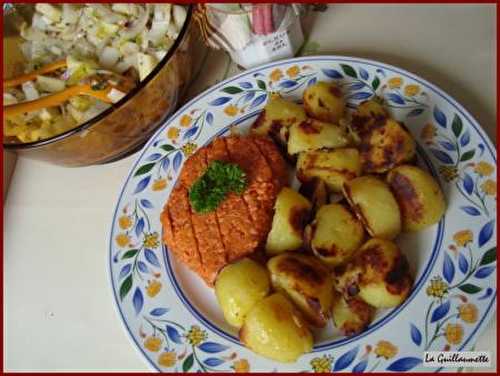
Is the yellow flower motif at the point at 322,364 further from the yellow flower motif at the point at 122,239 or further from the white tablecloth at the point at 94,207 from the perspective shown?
the yellow flower motif at the point at 122,239

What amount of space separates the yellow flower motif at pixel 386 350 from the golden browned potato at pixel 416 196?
28cm

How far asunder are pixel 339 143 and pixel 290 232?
271 mm

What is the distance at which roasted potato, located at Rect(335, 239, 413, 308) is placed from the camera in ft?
3.65

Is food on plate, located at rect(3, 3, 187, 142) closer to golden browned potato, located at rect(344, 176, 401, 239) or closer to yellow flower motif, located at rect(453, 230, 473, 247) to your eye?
golden browned potato, located at rect(344, 176, 401, 239)

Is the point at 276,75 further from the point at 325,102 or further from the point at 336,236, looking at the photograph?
the point at 336,236

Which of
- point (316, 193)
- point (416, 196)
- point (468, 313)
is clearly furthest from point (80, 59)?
point (468, 313)

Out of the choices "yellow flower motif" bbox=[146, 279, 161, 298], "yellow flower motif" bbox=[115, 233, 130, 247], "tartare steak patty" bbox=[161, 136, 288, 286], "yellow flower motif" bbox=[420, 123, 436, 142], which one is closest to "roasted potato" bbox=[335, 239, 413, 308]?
"tartare steak patty" bbox=[161, 136, 288, 286]

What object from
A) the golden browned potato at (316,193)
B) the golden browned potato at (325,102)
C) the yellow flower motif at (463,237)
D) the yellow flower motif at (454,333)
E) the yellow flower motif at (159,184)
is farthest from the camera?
the yellow flower motif at (159,184)

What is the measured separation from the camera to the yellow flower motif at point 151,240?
4.75ft

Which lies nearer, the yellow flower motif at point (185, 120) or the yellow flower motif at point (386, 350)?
the yellow flower motif at point (386, 350)

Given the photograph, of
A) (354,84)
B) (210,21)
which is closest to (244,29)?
(210,21)

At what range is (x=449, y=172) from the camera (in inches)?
52.0

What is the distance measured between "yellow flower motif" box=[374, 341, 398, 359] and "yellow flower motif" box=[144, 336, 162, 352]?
0.52 meters

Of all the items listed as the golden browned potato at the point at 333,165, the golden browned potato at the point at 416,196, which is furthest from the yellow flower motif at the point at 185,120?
the golden browned potato at the point at 416,196
